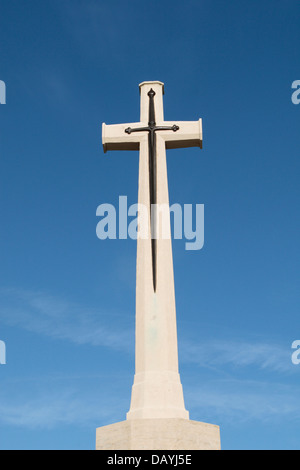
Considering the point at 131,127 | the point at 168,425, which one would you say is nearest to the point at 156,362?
the point at 168,425

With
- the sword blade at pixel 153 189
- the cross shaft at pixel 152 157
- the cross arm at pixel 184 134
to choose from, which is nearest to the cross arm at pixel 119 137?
the cross shaft at pixel 152 157

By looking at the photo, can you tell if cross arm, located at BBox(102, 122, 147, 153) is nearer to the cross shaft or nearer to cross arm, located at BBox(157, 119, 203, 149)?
the cross shaft

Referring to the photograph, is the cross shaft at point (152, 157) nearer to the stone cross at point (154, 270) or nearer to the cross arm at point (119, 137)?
the stone cross at point (154, 270)

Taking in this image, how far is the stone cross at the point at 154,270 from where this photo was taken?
1199cm

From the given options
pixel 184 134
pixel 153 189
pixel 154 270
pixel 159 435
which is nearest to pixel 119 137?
pixel 184 134

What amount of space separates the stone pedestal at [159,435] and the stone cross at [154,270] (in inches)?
17.5

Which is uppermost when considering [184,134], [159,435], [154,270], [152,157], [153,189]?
[184,134]

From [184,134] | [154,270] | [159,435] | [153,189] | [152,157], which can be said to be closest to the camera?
[159,435]

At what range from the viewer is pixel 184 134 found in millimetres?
14961

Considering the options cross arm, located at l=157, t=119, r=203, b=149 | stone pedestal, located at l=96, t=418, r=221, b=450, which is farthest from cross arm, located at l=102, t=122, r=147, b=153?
stone pedestal, located at l=96, t=418, r=221, b=450

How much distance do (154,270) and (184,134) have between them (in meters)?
4.10

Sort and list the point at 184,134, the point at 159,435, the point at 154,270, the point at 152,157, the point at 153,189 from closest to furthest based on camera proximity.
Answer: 1. the point at 159,435
2. the point at 154,270
3. the point at 153,189
4. the point at 152,157
5. the point at 184,134

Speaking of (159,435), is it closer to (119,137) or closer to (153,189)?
(153,189)
